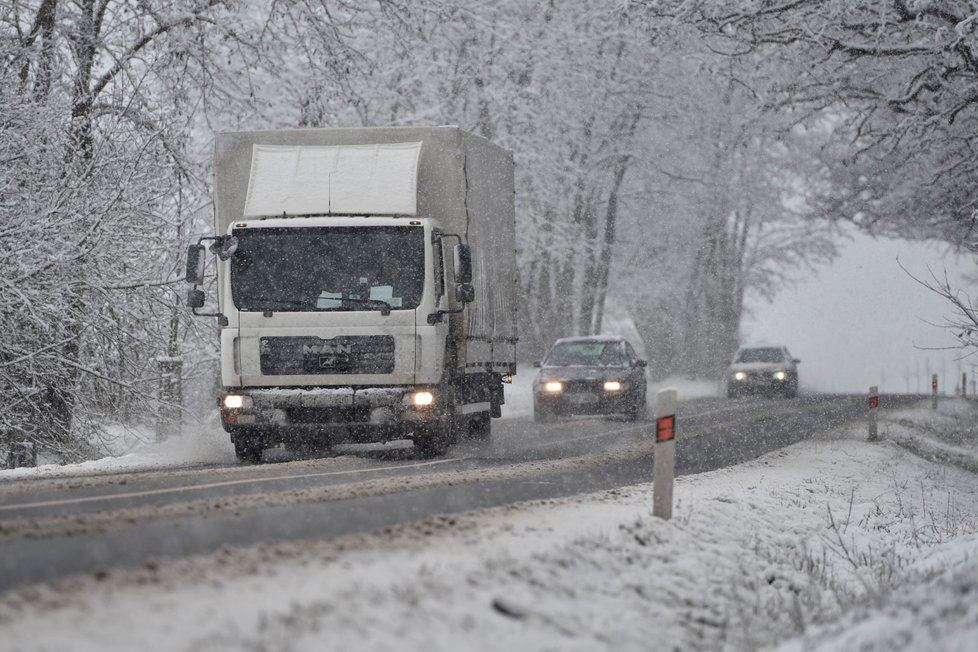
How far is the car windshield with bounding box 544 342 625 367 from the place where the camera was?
24.8 m

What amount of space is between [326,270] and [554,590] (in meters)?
8.19

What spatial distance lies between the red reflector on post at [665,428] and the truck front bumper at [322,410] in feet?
17.7

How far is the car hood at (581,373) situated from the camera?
24.0 meters

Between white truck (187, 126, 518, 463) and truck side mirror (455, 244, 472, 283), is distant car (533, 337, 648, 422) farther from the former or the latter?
truck side mirror (455, 244, 472, 283)

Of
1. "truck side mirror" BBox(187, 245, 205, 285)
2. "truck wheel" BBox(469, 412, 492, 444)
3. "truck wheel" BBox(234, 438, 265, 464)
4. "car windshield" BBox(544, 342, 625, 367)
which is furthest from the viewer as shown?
"car windshield" BBox(544, 342, 625, 367)

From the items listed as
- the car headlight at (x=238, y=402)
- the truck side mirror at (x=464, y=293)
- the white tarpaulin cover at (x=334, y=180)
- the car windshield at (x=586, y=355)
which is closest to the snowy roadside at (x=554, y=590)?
the truck side mirror at (x=464, y=293)

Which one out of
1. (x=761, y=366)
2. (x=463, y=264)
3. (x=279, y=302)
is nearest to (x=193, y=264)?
(x=279, y=302)

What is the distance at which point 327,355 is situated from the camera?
13.7 m

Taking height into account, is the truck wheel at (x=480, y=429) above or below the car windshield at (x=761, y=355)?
below

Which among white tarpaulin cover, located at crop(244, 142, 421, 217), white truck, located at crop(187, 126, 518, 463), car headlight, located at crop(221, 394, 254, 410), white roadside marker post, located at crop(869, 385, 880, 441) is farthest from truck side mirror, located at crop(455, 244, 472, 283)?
white roadside marker post, located at crop(869, 385, 880, 441)

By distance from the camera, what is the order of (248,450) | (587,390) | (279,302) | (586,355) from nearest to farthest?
(279,302)
(248,450)
(587,390)
(586,355)

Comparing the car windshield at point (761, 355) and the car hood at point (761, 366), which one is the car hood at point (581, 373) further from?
the car windshield at point (761, 355)

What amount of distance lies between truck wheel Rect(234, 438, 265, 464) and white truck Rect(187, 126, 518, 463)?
0.05ft

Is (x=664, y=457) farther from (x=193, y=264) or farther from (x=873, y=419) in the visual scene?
(x=873, y=419)
